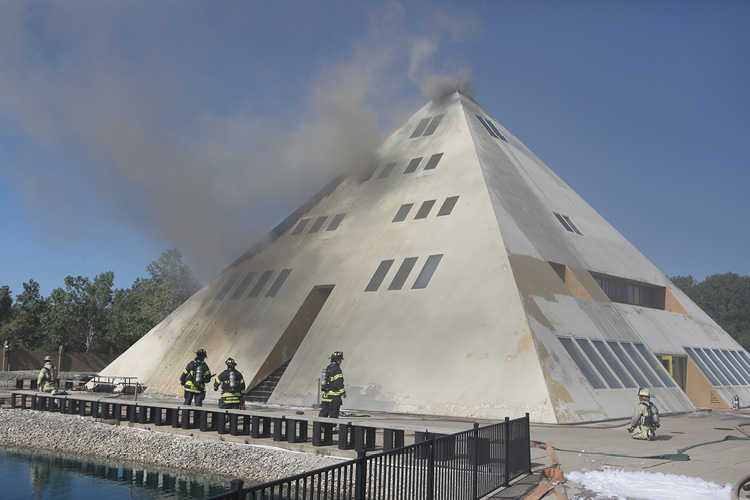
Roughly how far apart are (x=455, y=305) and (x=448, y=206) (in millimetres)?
6109

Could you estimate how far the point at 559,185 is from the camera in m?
39.5

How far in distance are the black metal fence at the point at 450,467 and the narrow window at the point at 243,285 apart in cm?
Result: 2377

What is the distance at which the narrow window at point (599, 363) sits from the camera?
2327 cm

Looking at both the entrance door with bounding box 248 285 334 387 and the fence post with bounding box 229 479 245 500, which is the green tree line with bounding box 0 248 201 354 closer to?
the entrance door with bounding box 248 285 334 387

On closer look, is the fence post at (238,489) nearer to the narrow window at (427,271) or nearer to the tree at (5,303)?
the narrow window at (427,271)

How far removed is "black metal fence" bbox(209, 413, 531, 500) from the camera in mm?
8297

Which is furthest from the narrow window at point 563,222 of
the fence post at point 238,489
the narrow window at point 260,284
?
the fence post at point 238,489

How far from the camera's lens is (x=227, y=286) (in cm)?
3538

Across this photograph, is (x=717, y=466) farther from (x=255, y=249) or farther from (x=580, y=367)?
(x=255, y=249)

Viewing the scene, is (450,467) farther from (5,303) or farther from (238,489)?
(5,303)

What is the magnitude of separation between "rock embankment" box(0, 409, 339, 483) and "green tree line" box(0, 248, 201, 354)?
171 ft

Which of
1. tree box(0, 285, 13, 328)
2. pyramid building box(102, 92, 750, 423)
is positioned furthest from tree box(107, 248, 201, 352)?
pyramid building box(102, 92, 750, 423)

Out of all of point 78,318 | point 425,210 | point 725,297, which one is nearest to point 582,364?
point 425,210

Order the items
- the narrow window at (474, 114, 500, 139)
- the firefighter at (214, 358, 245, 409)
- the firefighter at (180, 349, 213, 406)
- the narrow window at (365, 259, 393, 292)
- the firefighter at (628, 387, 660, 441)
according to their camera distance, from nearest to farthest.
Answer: the firefighter at (628, 387, 660, 441), the firefighter at (214, 358, 245, 409), the firefighter at (180, 349, 213, 406), the narrow window at (365, 259, 393, 292), the narrow window at (474, 114, 500, 139)
